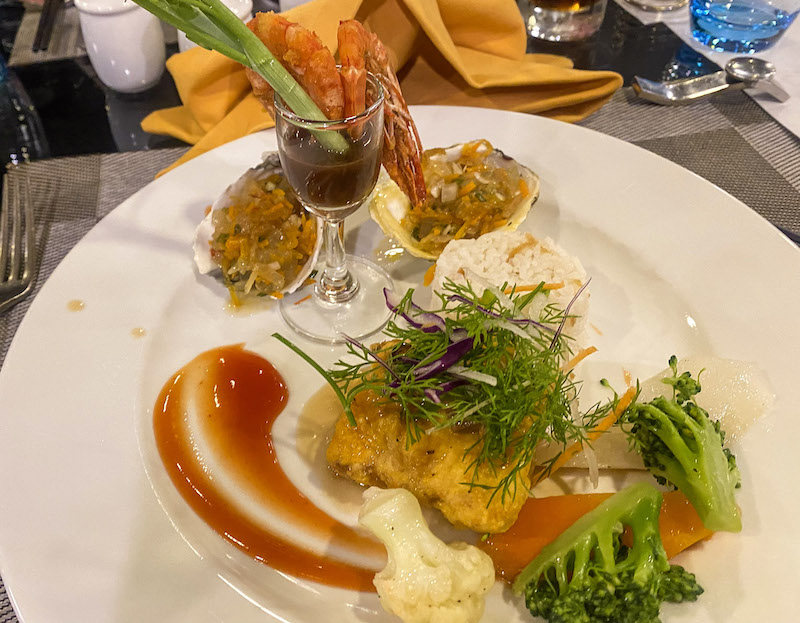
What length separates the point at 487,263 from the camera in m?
2.47

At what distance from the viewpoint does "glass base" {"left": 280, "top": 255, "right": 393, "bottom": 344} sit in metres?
2.56

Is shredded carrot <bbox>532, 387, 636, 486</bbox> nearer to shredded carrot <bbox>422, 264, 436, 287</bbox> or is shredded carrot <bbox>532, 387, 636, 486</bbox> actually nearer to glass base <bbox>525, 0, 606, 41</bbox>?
shredded carrot <bbox>422, 264, 436, 287</bbox>

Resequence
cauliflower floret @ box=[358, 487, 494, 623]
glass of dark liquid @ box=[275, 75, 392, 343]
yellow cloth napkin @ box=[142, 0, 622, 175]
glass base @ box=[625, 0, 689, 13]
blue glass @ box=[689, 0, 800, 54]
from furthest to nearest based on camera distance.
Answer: glass base @ box=[625, 0, 689, 13] < blue glass @ box=[689, 0, 800, 54] < yellow cloth napkin @ box=[142, 0, 622, 175] < glass of dark liquid @ box=[275, 75, 392, 343] < cauliflower floret @ box=[358, 487, 494, 623]

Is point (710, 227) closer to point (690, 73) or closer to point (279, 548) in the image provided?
point (690, 73)

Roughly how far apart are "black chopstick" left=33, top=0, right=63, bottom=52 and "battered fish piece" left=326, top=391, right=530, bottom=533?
11.3 feet

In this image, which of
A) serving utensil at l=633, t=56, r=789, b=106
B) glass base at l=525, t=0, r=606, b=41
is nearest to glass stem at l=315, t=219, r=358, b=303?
serving utensil at l=633, t=56, r=789, b=106

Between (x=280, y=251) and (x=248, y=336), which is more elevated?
(x=280, y=251)

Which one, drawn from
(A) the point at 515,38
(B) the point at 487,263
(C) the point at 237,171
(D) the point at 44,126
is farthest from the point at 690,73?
(D) the point at 44,126

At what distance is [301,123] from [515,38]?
75.2 inches

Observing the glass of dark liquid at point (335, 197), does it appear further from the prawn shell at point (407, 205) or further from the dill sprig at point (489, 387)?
the dill sprig at point (489, 387)

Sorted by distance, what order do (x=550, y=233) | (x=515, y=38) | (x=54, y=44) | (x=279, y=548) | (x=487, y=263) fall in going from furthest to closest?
(x=54, y=44), (x=515, y=38), (x=550, y=233), (x=487, y=263), (x=279, y=548)

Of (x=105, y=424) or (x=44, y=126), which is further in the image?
(x=44, y=126)

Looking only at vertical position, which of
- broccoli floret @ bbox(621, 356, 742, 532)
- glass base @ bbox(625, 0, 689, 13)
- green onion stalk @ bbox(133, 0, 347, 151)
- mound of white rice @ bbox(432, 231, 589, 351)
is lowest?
mound of white rice @ bbox(432, 231, 589, 351)

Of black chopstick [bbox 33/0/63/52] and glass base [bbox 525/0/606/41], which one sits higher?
glass base [bbox 525/0/606/41]
